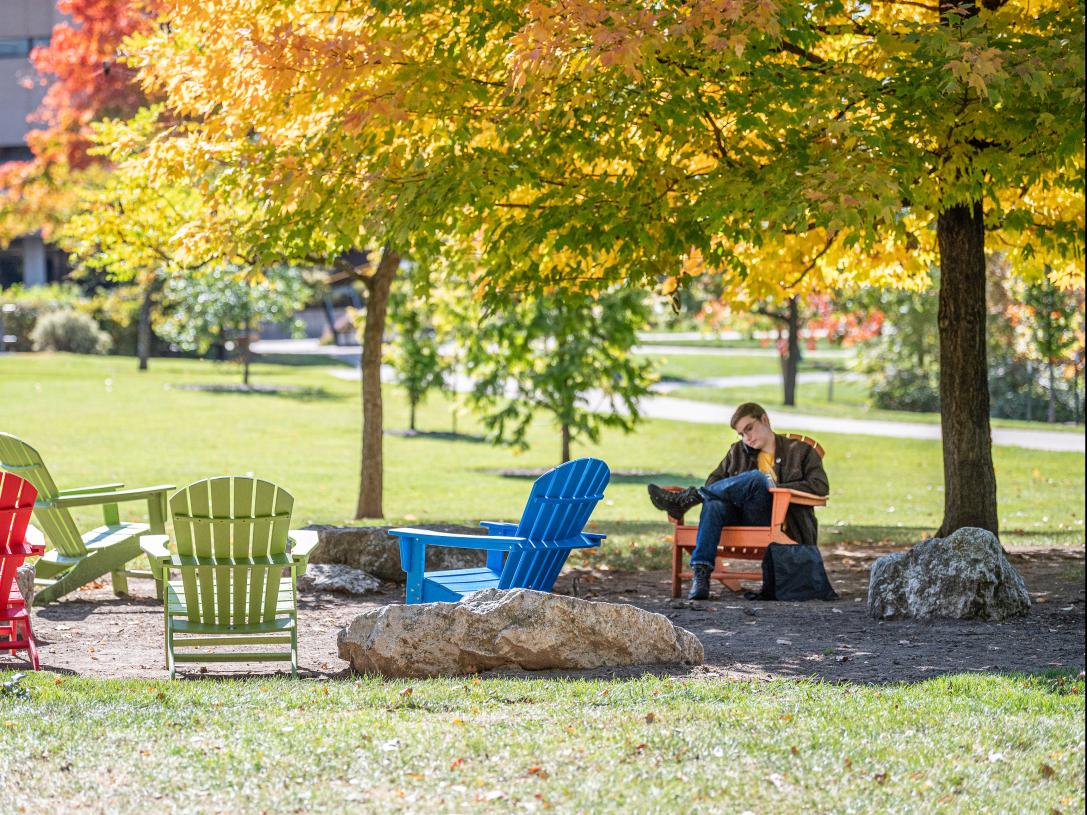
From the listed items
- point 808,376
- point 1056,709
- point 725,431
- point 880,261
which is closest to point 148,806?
point 1056,709

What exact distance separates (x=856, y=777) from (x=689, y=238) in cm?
519

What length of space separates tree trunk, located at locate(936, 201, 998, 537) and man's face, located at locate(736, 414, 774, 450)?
1647 millimetres

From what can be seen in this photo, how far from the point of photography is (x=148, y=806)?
13.7 ft

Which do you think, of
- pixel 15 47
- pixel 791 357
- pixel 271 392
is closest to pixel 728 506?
pixel 791 357

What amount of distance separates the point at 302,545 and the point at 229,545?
0.74 m

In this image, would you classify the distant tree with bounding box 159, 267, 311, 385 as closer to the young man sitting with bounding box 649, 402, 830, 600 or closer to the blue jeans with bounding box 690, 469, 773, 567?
the young man sitting with bounding box 649, 402, 830, 600

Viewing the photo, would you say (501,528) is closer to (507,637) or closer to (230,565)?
(507,637)

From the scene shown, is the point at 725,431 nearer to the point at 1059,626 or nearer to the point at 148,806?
the point at 1059,626

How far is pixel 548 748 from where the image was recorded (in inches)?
184

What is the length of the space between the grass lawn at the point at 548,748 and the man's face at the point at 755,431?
3.48 m

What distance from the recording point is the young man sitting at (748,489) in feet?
29.0

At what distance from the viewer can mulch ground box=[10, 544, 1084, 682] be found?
6.43 meters

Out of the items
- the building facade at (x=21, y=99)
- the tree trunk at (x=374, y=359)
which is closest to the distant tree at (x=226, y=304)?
the building facade at (x=21, y=99)

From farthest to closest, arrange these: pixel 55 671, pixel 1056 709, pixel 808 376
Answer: pixel 808 376, pixel 55 671, pixel 1056 709
